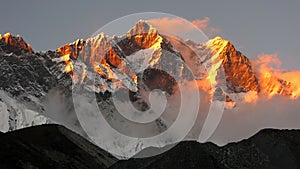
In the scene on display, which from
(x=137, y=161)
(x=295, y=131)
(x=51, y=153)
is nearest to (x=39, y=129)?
(x=51, y=153)

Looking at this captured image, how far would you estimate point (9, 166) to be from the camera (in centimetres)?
11469

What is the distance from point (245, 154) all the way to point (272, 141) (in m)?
6.23

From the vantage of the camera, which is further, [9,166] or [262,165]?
[9,166]

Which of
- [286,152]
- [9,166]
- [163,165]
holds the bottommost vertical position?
[286,152]

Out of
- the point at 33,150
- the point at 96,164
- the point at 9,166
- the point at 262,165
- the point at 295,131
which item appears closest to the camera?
the point at 262,165

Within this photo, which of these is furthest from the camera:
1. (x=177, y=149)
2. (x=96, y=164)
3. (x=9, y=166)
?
(x=96, y=164)

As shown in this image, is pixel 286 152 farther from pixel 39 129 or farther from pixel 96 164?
pixel 39 129

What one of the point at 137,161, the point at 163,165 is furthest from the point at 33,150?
the point at 163,165

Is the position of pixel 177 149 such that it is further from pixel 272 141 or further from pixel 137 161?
pixel 272 141

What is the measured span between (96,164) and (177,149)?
6829 centimetres

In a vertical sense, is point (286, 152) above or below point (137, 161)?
below

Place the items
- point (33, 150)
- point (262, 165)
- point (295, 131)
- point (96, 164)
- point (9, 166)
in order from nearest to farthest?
1. point (262, 165)
2. point (295, 131)
3. point (9, 166)
4. point (33, 150)
5. point (96, 164)

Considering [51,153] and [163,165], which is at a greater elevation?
[51,153]

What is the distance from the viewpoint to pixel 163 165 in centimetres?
8094
